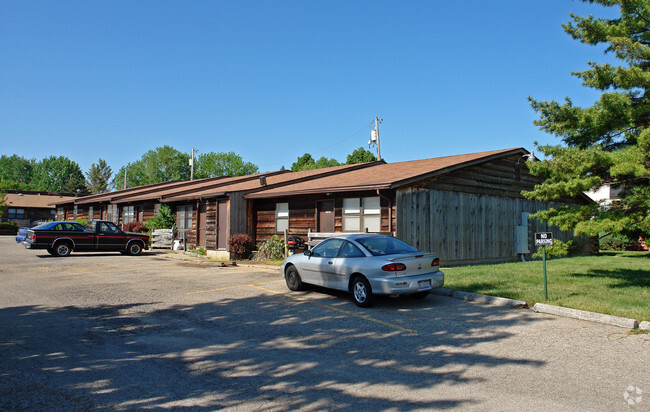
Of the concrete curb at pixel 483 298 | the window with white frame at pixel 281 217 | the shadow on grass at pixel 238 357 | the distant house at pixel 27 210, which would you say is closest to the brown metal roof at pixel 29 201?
the distant house at pixel 27 210

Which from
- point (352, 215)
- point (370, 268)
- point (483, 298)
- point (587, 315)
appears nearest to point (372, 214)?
point (352, 215)

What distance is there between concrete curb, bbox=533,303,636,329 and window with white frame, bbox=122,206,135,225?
2869 centimetres

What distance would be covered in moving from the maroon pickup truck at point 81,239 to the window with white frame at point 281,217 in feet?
23.8

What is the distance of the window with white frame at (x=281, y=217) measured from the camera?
65.6ft

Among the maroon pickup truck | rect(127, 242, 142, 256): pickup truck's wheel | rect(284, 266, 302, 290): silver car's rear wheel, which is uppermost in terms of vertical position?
the maroon pickup truck

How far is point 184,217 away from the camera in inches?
1009

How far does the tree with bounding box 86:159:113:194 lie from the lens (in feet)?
380

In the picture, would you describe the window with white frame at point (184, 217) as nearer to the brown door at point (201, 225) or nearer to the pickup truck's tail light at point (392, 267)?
the brown door at point (201, 225)

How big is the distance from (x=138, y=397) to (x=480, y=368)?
12.8 ft

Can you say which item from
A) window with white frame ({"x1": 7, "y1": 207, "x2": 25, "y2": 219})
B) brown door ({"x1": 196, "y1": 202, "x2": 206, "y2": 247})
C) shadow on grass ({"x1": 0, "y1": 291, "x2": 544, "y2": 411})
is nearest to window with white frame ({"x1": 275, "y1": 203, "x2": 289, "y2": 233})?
brown door ({"x1": 196, "y1": 202, "x2": 206, "y2": 247})

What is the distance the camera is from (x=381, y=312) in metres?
8.57

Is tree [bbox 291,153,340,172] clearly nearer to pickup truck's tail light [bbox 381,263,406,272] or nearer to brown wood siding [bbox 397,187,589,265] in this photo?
brown wood siding [bbox 397,187,589,265]

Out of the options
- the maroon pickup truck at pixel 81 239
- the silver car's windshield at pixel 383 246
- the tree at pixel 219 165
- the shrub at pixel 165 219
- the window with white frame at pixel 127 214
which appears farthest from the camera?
the tree at pixel 219 165

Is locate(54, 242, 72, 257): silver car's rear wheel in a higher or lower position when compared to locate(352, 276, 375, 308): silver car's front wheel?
higher
